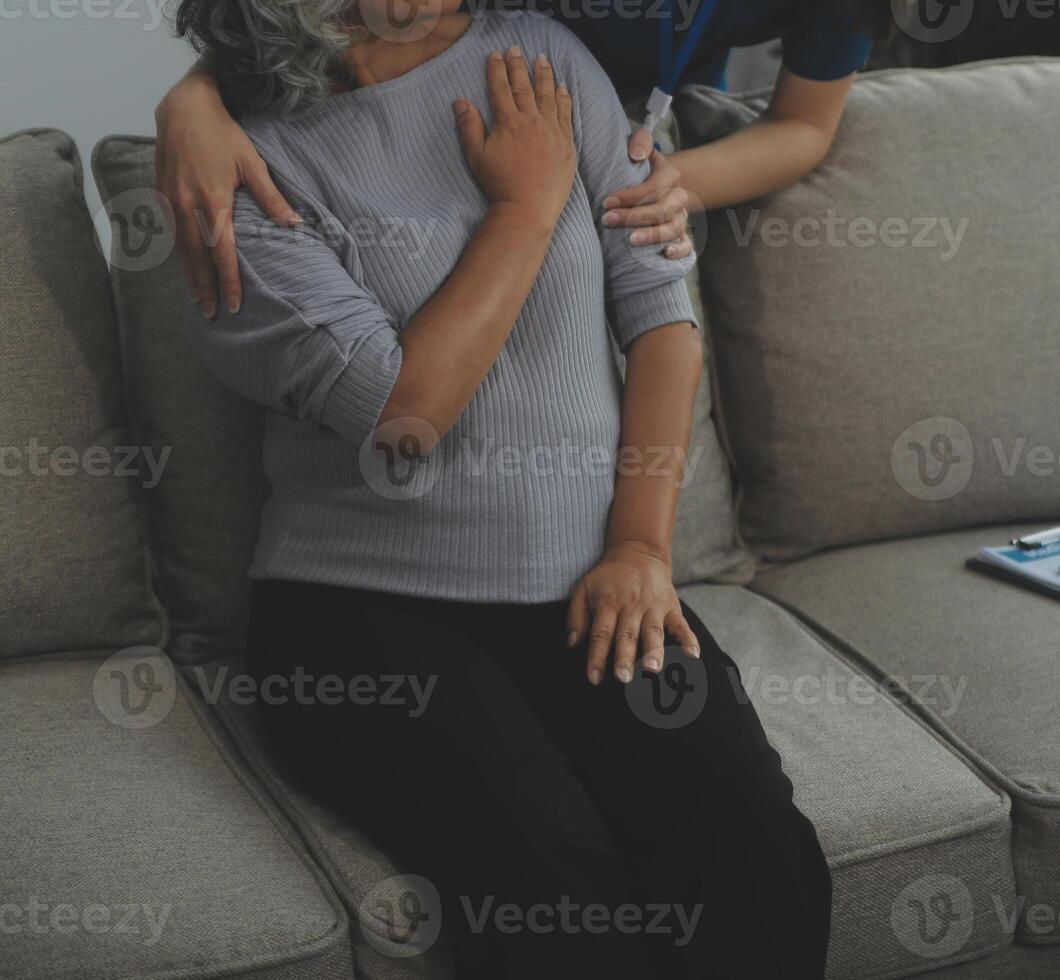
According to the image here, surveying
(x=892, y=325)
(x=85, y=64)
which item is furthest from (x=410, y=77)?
(x=85, y=64)

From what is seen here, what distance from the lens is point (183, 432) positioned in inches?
54.2

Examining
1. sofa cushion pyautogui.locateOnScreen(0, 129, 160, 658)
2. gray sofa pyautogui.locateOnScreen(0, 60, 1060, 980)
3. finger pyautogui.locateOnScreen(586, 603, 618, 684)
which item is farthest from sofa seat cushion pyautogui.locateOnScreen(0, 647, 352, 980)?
finger pyautogui.locateOnScreen(586, 603, 618, 684)

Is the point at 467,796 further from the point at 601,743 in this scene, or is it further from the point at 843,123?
the point at 843,123

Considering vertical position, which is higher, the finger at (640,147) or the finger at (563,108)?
the finger at (563,108)

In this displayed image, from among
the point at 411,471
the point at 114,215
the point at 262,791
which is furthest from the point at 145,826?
the point at 114,215

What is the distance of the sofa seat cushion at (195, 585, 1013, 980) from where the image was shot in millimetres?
1036

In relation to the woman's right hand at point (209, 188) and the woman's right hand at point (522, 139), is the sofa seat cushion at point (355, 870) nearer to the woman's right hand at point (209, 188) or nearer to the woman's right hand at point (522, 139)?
the woman's right hand at point (209, 188)

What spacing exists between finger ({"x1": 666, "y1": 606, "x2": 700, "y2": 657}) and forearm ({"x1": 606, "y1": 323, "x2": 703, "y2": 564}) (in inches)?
2.5

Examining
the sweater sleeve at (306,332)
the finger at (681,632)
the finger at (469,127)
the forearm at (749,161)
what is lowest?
the finger at (681,632)

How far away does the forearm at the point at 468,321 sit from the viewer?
1.10m

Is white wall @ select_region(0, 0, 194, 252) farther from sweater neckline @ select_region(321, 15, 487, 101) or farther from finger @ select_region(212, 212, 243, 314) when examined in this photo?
finger @ select_region(212, 212, 243, 314)

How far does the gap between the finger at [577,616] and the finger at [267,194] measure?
432 millimetres

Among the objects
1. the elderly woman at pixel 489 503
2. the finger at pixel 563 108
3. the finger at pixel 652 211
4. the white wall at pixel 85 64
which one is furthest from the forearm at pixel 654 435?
the white wall at pixel 85 64

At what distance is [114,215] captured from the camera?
1.40 metres
